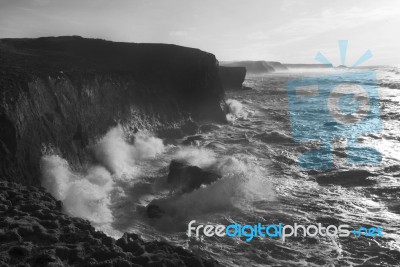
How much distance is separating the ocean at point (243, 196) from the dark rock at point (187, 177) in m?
0.28

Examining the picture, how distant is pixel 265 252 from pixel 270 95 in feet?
105

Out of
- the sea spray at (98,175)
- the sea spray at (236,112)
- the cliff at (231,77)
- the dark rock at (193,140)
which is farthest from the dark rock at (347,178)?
the cliff at (231,77)

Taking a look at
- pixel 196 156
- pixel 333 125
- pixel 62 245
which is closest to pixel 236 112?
pixel 333 125

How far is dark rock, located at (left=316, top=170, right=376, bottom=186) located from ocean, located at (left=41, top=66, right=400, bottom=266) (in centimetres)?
3

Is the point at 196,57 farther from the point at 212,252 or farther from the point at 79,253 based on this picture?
the point at 79,253

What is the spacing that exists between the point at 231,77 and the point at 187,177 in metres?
31.8

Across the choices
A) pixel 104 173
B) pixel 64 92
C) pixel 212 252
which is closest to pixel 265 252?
pixel 212 252

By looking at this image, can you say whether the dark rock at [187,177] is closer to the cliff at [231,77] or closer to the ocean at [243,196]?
the ocean at [243,196]

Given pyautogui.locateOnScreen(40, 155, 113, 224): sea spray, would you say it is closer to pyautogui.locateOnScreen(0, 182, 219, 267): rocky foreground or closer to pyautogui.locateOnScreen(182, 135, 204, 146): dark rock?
pyautogui.locateOnScreen(0, 182, 219, 267): rocky foreground

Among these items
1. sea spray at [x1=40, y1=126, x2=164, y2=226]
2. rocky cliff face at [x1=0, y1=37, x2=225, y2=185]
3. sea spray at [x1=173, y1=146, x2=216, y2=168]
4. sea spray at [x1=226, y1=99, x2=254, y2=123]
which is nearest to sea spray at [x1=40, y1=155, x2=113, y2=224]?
sea spray at [x1=40, y1=126, x2=164, y2=226]

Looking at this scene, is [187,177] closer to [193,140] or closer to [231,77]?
[193,140]

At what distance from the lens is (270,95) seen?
38.3 m

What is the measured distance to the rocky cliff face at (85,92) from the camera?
9578 millimetres

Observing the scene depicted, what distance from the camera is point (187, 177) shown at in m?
11.2
